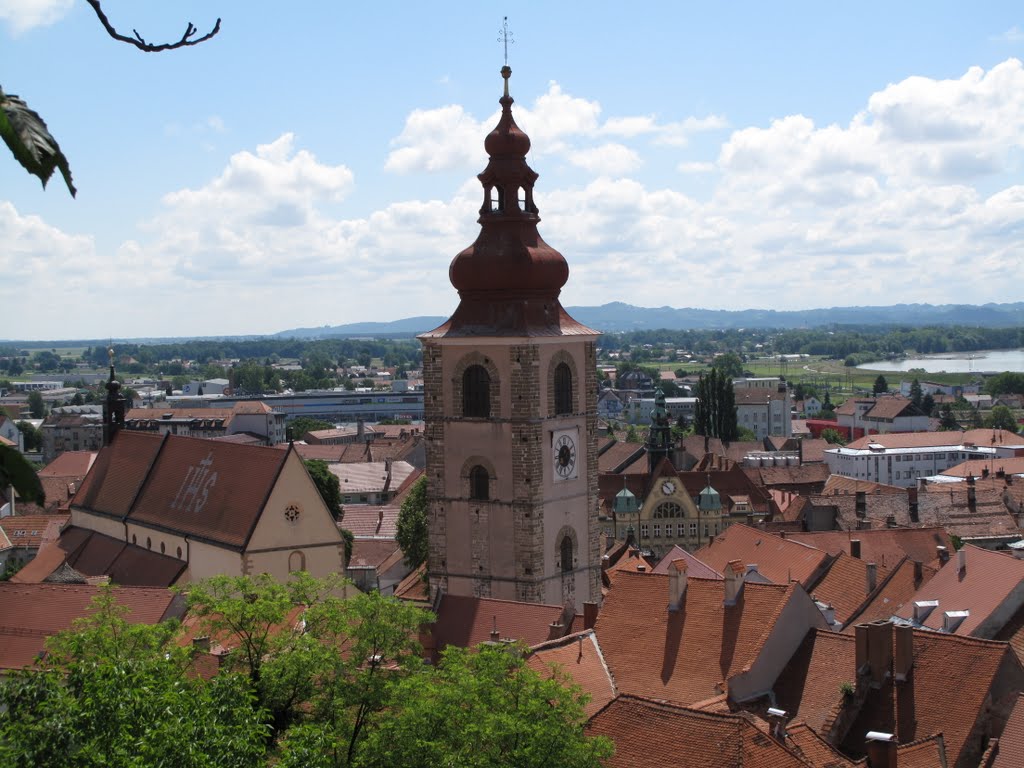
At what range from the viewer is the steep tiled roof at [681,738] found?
84.9 feet

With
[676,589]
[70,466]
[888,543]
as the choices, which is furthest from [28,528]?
[676,589]

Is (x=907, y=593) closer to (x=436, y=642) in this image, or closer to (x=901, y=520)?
(x=436, y=642)

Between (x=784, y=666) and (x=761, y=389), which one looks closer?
(x=784, y=666)

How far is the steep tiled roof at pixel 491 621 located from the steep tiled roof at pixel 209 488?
32.4 ft

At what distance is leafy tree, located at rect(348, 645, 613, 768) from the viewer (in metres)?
23.9

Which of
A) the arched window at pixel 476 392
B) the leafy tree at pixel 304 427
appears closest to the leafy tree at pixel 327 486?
the arched window at pixel 476 392

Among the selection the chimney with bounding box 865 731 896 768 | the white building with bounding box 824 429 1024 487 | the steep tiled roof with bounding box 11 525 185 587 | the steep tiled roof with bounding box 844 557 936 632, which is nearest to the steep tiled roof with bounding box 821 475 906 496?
the white building with bounding box 824 429 1024 487

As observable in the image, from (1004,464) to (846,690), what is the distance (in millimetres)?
84882

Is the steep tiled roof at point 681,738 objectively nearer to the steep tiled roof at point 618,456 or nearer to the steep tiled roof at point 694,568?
the steep tiled roof at point 694,568

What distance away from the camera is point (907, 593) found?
4469 cm

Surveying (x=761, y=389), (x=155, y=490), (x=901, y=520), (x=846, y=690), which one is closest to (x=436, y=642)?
(x=846, y=690)

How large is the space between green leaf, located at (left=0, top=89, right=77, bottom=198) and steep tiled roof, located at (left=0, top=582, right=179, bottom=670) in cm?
3399

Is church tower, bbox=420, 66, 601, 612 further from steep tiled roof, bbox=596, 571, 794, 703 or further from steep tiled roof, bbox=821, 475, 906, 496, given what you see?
steep tiled roof, bbox=821, 475, 906, 496

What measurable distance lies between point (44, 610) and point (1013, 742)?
84.7 ft
